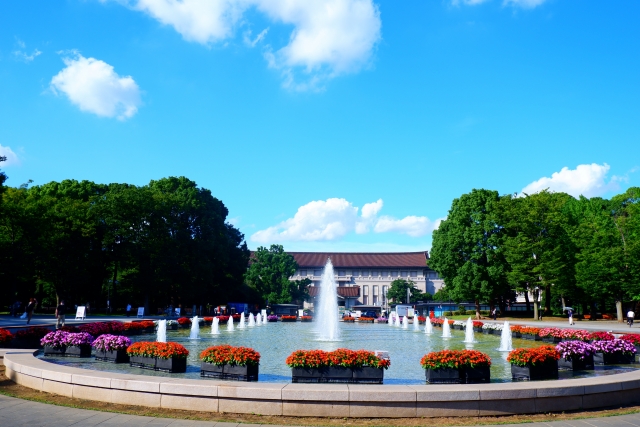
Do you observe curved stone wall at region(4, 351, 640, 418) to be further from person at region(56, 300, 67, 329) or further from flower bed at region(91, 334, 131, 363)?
person at region(56, 300, 67, 329)

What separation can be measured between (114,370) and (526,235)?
163ft

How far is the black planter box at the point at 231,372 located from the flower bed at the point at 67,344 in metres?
5.46

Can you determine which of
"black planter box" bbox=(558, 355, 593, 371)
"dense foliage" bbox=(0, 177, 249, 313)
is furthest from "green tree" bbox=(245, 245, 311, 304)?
"black planter box" bbox=(558, 355, 593, 371)

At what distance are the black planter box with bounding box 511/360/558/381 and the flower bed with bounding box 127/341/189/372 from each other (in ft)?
27.7

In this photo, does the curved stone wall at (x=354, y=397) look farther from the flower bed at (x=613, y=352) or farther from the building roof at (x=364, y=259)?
the building roof at (x=364, y=259)

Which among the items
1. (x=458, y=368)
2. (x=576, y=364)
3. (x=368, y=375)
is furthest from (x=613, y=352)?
(x=368, y=375)

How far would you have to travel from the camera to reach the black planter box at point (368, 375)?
12141 mm


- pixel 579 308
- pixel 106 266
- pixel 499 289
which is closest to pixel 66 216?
pixel 106 266

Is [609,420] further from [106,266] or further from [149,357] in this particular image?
[106,266]

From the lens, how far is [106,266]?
2253 inches

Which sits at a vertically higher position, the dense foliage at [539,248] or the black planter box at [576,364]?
the dense foliage at [539,248]

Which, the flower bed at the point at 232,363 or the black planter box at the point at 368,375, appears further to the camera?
the flower bed at the point at 232,363

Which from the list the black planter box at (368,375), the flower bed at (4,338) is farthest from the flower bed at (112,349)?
the black planter box at (368,375)

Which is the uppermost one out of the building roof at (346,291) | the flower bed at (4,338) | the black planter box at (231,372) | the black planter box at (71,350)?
the building roof at (346,291)
